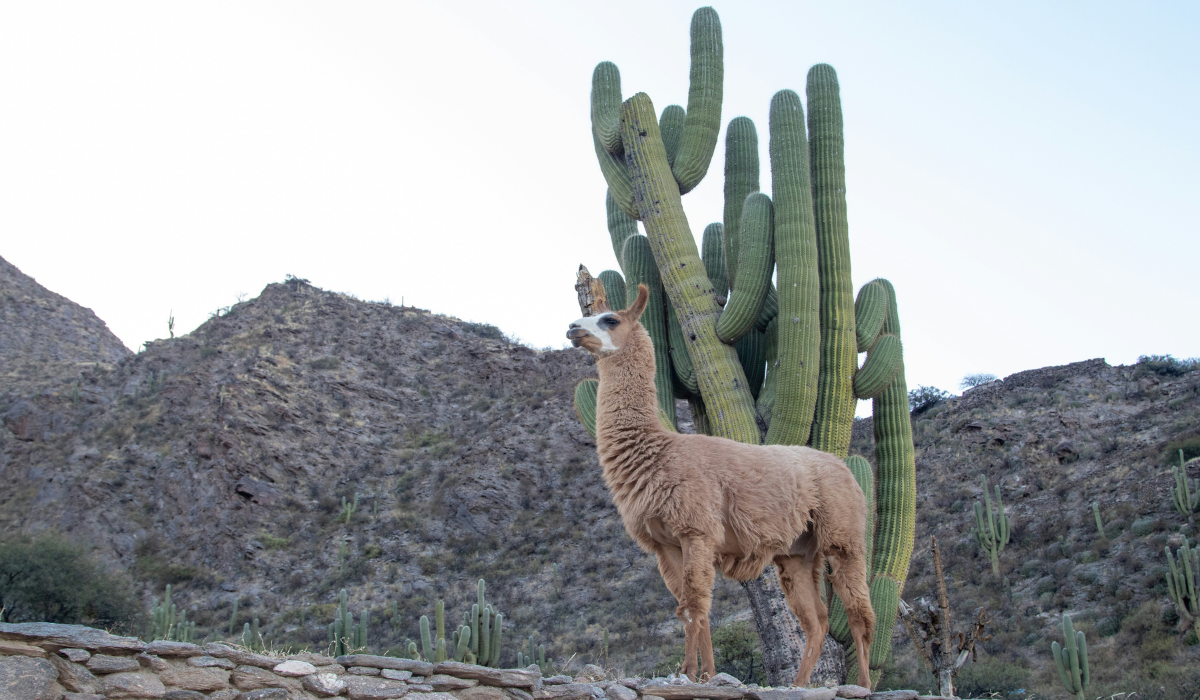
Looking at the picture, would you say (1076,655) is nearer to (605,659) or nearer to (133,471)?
(605,659)

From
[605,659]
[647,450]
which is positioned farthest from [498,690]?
[605,659]

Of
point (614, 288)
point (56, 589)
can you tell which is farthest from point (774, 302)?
point (56, 589)

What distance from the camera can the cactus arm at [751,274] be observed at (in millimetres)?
11703

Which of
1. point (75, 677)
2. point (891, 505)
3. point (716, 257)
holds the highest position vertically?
point (716, 257)

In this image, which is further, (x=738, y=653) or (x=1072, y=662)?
(x=738, y=653)

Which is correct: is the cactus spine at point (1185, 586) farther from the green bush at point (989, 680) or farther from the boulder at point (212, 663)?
the boulder at point (212, 663)

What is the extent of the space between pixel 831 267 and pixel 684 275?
2098mm

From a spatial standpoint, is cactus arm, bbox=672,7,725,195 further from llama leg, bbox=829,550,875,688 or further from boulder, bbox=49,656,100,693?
boulder, bbox=49,656,100,693

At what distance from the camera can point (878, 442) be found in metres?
12.0

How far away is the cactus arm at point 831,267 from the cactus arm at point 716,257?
1950 millimetres

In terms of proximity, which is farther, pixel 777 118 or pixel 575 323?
pixel 777 118

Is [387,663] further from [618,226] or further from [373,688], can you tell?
[618,226]

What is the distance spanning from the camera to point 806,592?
23.5ft

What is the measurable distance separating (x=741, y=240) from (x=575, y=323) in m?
6.08
